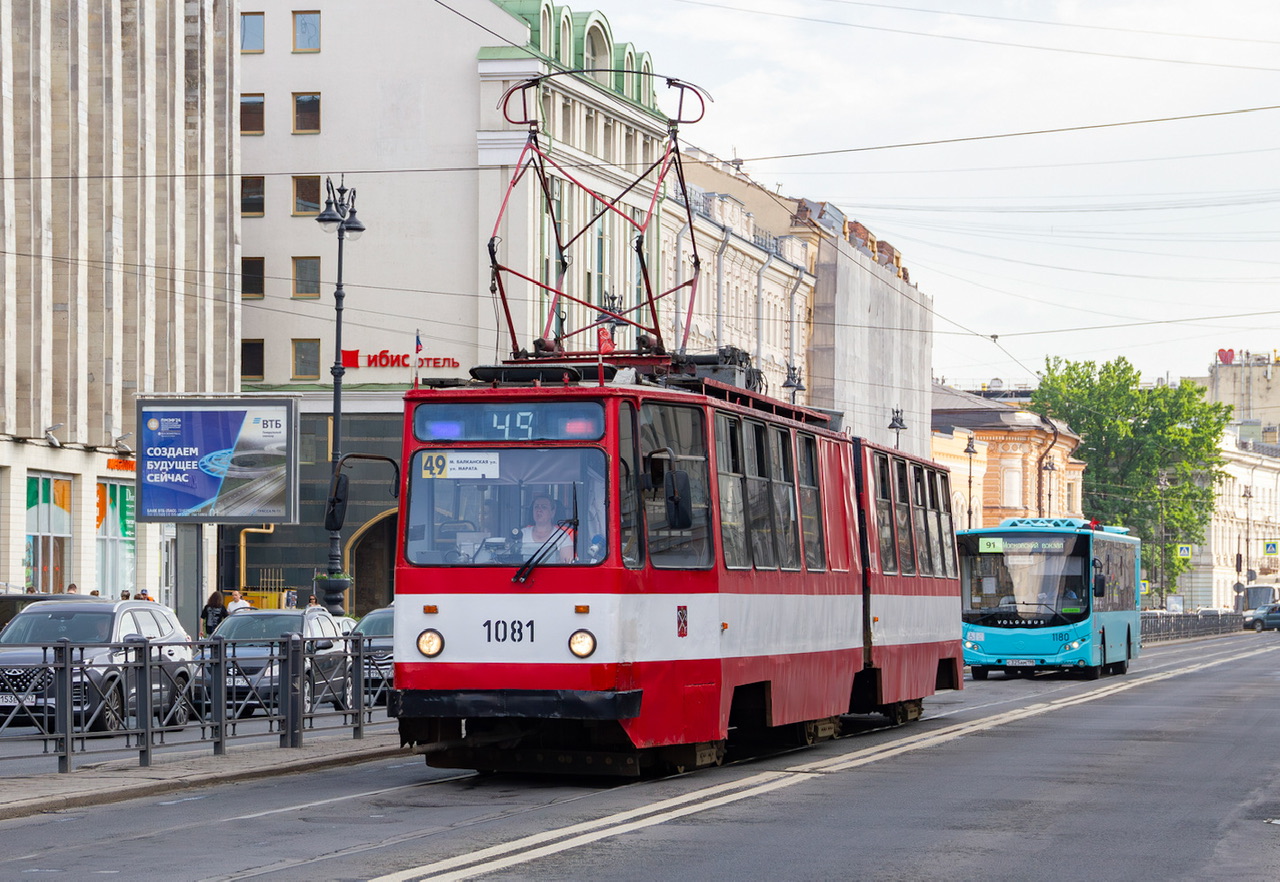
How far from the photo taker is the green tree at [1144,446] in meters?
120

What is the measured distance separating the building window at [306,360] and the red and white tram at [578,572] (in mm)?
45258

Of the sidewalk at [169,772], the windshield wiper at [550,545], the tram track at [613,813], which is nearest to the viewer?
the tram track at [613,813]

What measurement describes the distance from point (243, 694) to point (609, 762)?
4.72 meters

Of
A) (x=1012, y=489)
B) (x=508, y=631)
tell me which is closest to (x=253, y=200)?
(x=508, y=631)

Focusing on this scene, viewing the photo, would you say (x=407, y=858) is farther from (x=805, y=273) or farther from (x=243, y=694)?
(x=805, y=273)

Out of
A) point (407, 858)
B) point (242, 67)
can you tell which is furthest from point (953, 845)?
point (242, 67)

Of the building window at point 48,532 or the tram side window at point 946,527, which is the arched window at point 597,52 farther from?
the tram side window at point 946,527

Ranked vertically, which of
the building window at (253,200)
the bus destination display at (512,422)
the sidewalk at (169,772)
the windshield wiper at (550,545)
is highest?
the building window at (253,200)

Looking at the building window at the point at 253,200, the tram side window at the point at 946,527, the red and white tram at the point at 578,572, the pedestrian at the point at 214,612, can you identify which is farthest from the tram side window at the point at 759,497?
the building window at the point at 253,200

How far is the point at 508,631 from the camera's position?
15508mm

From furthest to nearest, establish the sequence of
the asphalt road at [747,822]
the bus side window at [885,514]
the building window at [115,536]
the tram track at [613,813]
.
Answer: the building window at [115,536] < the bus side window at [885,514] < the asphalt road at [747,822] < the tram track at [613,813]

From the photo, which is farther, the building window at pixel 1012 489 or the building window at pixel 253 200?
the building window at pixel 1012 489

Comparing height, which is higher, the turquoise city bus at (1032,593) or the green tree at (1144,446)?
the green tree at (1144,446)

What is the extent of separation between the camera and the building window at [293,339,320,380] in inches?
2438
